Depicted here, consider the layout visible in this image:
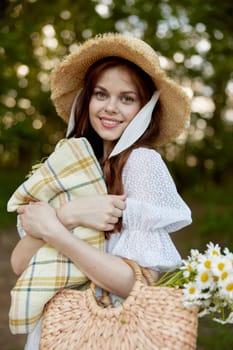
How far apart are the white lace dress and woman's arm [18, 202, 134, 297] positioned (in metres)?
0.07

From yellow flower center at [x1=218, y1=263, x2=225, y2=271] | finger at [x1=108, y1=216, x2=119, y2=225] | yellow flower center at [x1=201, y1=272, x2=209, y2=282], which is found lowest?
yellow flower center at [x1=201, y1=272, x2=209, y2=282]

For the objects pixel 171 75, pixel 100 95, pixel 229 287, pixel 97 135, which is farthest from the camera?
pixel 171 75

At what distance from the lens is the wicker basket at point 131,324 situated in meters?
1.97

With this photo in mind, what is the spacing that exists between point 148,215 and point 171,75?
31.7 feet

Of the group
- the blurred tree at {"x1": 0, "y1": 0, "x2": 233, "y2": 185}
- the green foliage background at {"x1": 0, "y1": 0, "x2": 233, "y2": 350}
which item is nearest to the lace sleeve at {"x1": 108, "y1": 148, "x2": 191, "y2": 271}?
the blurred tree at {"x1": 0, "y1": 0, "x2": 233, "y2": 185}

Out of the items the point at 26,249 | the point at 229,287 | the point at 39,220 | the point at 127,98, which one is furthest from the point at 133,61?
the point at 229,287

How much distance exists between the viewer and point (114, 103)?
2.38m

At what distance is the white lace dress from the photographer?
7.20 ft

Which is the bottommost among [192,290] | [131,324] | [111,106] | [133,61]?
[131,324]

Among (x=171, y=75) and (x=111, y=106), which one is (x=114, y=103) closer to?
(x=111, y=106)

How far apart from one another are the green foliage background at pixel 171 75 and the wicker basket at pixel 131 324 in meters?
3.12

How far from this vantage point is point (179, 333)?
197 centimetres

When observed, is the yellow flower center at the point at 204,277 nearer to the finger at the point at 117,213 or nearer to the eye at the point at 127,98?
the finger at the point at 117,213

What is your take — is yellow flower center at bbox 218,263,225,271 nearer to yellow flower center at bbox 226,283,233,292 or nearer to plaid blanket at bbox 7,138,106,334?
yellow flower center at bbox 226,283,233,292
